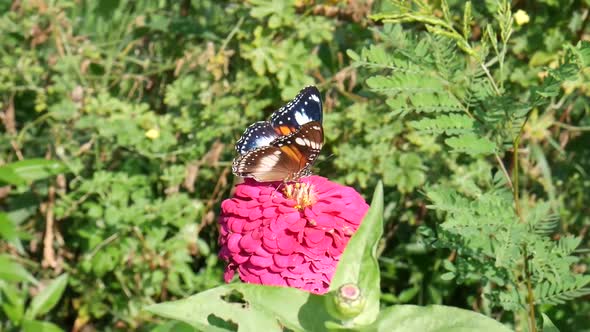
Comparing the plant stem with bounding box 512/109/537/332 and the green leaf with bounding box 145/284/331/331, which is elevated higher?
the green leaf with bounding box 145/284/331/331

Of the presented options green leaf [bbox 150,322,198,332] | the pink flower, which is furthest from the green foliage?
green leaf [bbox 150,322,198,332]

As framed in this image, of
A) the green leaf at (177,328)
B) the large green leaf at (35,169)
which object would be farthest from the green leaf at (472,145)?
the large green leaf at (35,169)

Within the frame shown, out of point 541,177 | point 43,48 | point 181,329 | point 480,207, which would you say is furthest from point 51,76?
point 480,207

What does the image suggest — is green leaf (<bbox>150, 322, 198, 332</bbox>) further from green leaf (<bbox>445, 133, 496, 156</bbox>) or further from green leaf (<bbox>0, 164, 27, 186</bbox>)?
green leaf (<bbox>445, 133, 496, 156</bbox>)

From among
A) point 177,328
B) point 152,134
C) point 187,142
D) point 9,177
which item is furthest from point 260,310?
point 187,142

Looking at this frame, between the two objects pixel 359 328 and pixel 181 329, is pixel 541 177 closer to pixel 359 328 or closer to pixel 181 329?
pixel 181 329

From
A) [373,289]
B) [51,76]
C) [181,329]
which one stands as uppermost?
[373,289]

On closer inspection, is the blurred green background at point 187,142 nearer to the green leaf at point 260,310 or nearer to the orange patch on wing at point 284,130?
the orange patch on wing at point 284,130

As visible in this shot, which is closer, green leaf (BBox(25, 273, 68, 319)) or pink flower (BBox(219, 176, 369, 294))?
pink flower (BBox(219, 176, 369, 294))
